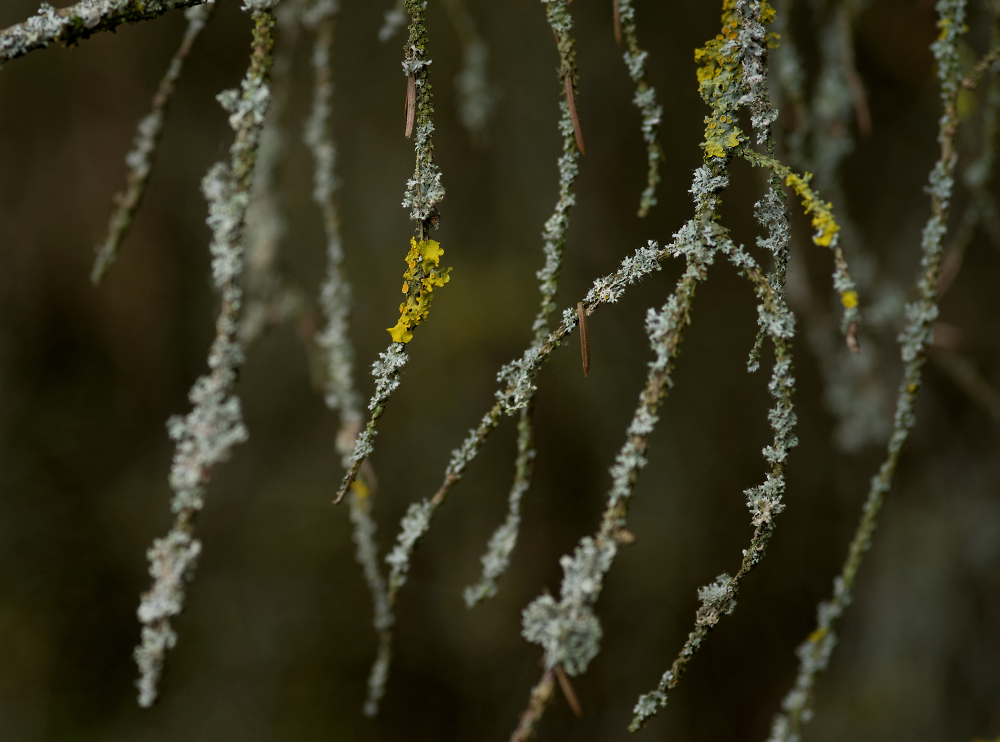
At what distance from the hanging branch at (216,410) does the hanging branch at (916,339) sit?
32cm

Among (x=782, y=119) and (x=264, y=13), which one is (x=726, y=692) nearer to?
(x=782, y=119)

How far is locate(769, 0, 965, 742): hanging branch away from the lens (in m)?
0.32

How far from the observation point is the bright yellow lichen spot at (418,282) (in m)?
0.26

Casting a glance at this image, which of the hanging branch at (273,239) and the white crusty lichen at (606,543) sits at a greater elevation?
the hanging branch at (273,239)

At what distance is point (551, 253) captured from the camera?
291mm

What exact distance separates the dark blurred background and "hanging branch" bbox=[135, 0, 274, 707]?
0.45 m

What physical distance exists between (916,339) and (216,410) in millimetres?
355

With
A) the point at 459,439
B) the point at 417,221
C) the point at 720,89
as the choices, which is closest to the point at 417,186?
the point at 417,221

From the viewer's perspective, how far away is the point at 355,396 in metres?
0.40

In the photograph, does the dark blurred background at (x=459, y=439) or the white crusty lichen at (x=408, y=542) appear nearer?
the white crusty lichen at (x=408, y=542)

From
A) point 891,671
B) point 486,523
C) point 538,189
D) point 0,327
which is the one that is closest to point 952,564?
point 891,671

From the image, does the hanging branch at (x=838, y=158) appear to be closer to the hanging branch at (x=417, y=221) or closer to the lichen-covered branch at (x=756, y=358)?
the lichen-covered branch at (x=756, y=358)

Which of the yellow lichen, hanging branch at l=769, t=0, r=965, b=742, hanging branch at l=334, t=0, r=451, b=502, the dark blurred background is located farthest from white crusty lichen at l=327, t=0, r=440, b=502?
the dark blurred background

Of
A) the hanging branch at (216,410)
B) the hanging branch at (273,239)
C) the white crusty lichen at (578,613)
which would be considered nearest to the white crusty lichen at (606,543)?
the white crusty lichen at (578,613)
